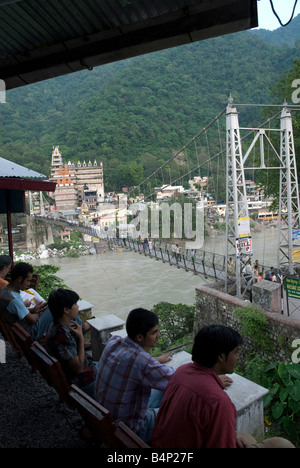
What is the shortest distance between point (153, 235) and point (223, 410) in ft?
65.9

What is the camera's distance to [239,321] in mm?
5090

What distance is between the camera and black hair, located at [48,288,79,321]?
A: 1.35 metres

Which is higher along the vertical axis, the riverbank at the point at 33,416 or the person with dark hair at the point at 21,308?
the person with dark hair at the point at 21,308

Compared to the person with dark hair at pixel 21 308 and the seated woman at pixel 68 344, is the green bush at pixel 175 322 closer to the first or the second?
the person with dark hair at pixel 21 308

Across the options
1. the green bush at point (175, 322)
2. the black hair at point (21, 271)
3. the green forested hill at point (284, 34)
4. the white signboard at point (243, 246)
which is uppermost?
the green forested hill at point (284, 34)

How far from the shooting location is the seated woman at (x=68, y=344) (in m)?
1.31

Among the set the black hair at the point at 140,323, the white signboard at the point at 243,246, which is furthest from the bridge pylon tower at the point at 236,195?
the black hair at the point at 140,323

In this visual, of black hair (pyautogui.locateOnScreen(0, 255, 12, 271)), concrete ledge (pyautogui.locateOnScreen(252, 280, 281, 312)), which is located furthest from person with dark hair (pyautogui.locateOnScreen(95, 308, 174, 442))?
concrete ledge (pyautogui.locateOnScreen(252, 280, 281, 312))

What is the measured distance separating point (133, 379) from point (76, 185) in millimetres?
32388

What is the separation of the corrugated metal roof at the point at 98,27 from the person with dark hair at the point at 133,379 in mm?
1325

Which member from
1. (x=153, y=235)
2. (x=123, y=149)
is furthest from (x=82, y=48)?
(x=123, y=149)

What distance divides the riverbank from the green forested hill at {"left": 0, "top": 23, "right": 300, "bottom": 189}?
92.2 feet

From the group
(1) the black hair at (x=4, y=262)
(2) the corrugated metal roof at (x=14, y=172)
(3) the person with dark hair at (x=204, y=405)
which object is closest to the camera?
(3) the person with dark hair at (x=204, y=405)
